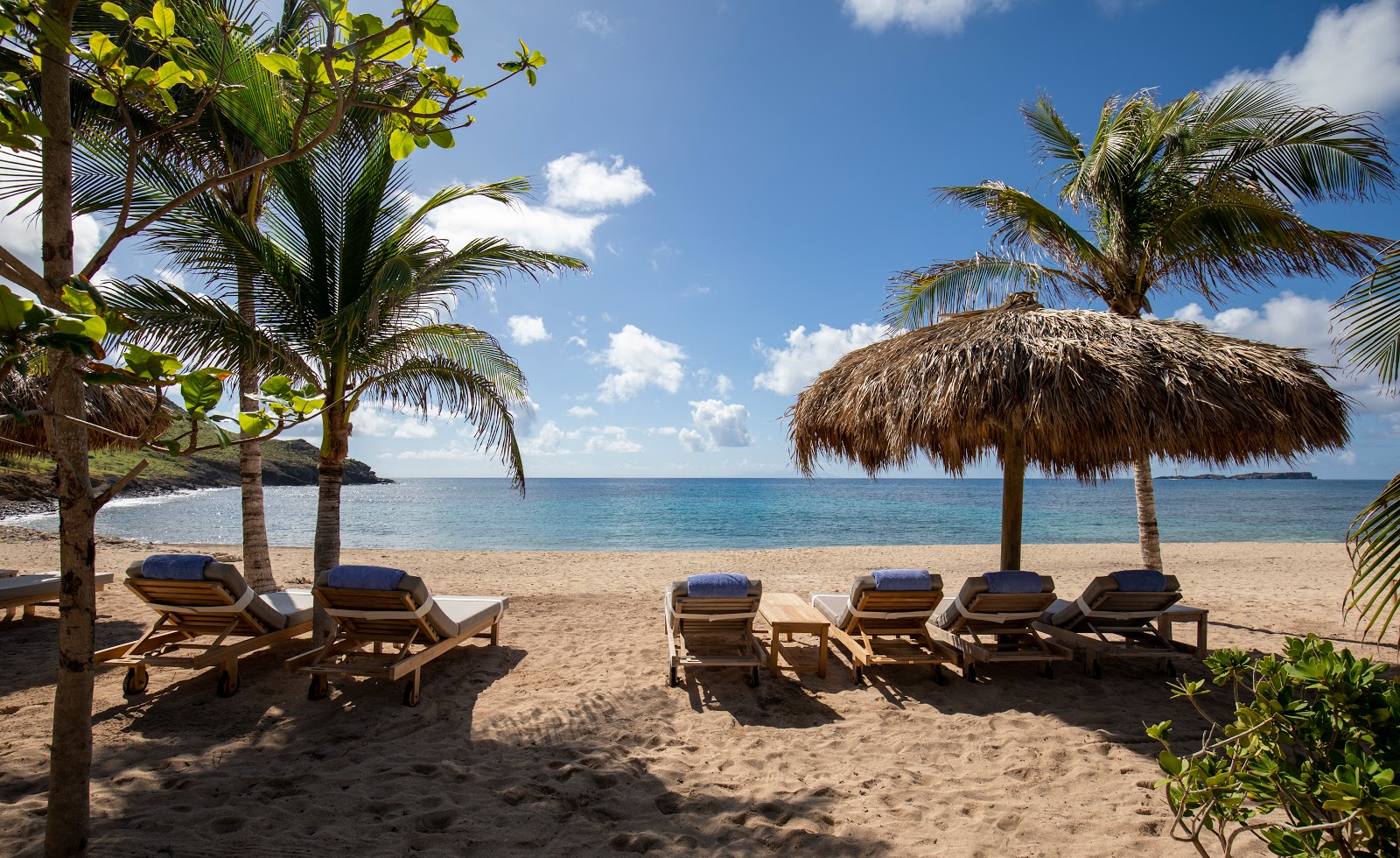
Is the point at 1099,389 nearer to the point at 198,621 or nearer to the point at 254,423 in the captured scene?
the point at 254,423

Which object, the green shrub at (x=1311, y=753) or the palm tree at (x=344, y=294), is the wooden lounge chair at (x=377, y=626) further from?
the green shrub at (x=1311, y=753)

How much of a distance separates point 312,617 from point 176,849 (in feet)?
9.10

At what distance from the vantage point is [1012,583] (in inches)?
194

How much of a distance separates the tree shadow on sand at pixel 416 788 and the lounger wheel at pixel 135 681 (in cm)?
18

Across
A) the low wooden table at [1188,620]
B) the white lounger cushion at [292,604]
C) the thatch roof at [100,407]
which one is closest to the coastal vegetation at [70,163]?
the white lounger cushion at [292,604]

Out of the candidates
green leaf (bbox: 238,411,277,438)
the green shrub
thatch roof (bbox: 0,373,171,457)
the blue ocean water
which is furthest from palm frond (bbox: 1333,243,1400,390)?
the blue ocean water

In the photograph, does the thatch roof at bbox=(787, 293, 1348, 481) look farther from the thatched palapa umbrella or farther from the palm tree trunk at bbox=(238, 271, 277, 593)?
the palm tree trunk at bbox=(238, 271, 277, 593)

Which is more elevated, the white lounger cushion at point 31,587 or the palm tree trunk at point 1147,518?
the palm tree trunk at point 1147,518

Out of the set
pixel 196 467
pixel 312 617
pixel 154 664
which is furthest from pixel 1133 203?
pixel 196 467

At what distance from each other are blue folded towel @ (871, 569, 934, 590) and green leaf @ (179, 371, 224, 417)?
14.2ft

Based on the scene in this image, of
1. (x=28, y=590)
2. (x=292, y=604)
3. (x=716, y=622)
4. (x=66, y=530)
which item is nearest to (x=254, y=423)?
(x=66, y=530)

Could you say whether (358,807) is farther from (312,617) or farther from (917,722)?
(917,722)

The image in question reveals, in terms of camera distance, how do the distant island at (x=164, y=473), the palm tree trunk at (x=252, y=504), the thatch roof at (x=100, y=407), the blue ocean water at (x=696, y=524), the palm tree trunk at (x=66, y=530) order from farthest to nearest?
the distant island at (x=164, y=473) → the blue ocean water at (x=696, y=524) → the thatch roof at (x=100, y=407) → the palm tree trunk at (x=252, y=504) → the palm tree trunk at (x=66, y=530)

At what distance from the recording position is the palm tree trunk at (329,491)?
513 cm
